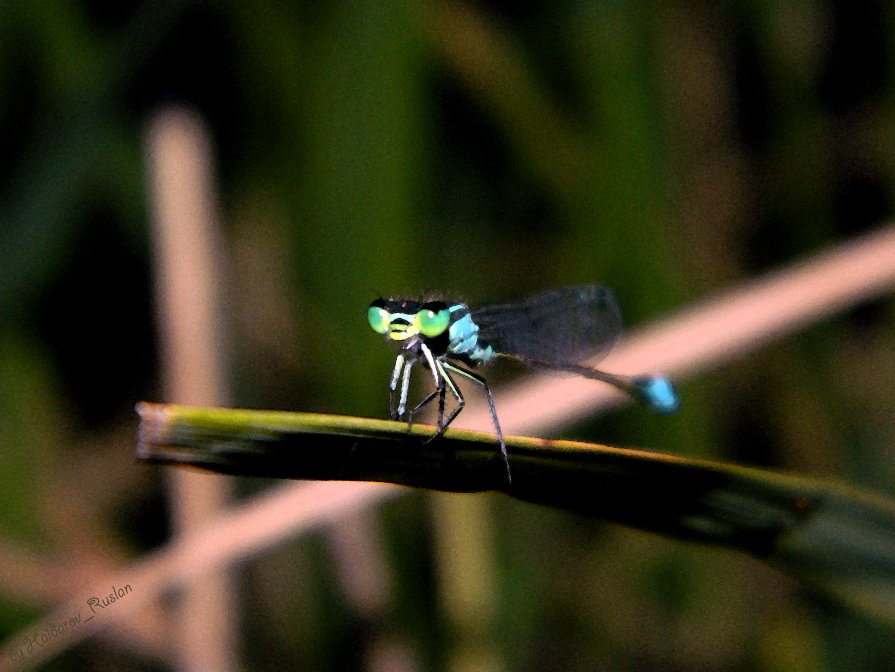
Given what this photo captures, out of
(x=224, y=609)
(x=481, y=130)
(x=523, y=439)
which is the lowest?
(x=523, y=439)

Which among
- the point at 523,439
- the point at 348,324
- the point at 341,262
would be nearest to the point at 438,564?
the point at 348,324

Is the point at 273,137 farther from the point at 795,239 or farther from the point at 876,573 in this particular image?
the point at 876,573

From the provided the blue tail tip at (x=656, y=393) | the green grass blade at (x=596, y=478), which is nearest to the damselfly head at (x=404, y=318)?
the blue tail tip at (x=656, y=393)

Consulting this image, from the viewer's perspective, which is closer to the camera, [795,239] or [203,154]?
[203,154]

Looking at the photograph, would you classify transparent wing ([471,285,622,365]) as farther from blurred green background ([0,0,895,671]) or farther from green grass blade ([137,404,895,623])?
green grass blade ([137,404,895,623])

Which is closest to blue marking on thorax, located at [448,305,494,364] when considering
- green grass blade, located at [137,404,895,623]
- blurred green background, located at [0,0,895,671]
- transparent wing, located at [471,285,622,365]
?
transparent wing, located at [471,285,622,365]
